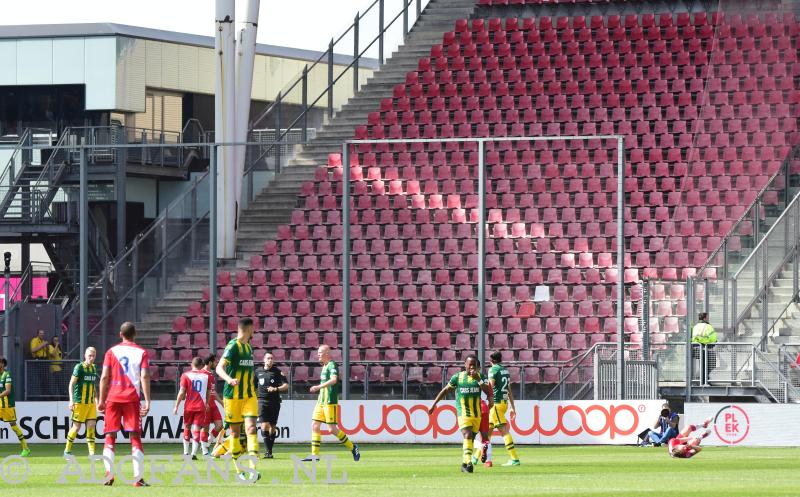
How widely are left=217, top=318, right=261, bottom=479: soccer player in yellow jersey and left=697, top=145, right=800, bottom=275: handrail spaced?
12731 millimetres

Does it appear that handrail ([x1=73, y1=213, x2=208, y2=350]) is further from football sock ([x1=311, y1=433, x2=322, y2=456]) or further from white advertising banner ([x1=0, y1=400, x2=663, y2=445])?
football sock ([x1=311, y1=433, x2=322, y2=456])

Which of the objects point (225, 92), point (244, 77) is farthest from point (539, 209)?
point (225, 92)

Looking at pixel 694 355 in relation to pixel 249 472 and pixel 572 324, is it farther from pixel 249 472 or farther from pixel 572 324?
pixel 249 472

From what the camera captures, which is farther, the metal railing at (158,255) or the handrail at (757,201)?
the metal railing at (158,255)

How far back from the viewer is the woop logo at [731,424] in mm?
27188

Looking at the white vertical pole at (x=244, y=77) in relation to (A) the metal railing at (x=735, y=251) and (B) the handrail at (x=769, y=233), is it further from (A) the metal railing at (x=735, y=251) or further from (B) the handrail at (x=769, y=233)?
(B) the handrail at (x=769, y=233)

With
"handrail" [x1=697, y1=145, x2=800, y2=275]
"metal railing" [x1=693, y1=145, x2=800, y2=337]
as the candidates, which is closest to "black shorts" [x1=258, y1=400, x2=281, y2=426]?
"metal railing" [x1=693, y1=145, x2=800, y2=337]

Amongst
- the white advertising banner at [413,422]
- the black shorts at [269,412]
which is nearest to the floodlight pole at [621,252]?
the white advertising banner at [413,422]

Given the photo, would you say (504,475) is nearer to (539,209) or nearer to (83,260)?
(83,260)

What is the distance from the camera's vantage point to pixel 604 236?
3331 centimetres

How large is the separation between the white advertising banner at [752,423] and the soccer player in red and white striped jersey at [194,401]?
326 inches

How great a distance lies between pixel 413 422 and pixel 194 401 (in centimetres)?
533

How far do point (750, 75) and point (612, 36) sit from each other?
5.07 metres

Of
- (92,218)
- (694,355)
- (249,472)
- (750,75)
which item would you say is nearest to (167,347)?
(92,218)
